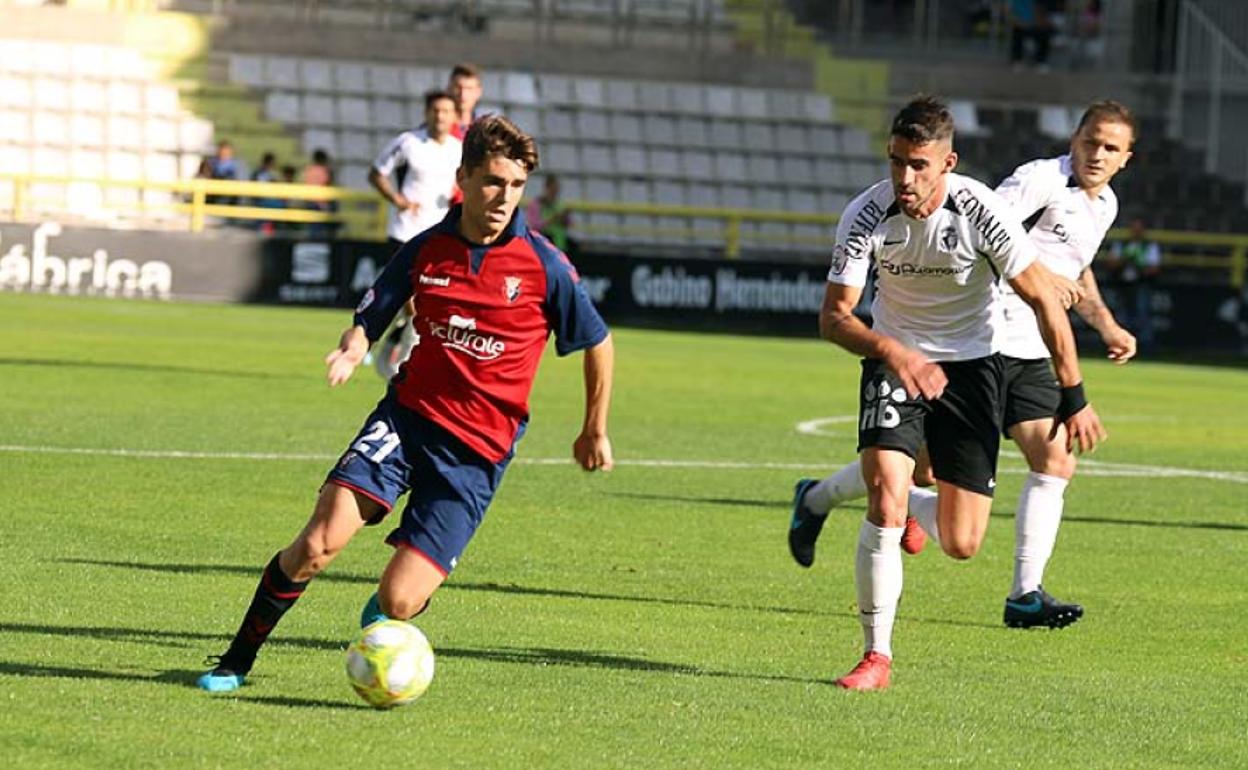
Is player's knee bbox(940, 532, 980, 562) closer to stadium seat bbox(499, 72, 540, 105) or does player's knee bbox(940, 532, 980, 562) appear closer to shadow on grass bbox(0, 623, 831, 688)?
shadow on grass bbox(0, 623, 831, 688)

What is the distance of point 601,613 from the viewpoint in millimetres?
9508

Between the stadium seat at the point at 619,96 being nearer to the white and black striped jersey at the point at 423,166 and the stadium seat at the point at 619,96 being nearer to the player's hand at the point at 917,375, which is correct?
the white and black striped jersey at the point at 423,166

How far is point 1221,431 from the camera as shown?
20.9 m

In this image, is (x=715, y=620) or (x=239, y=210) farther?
(x=239, y=210)

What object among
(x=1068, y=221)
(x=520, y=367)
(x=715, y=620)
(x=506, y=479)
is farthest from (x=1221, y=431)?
(x=520, y=367)

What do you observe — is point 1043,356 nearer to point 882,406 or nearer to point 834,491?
point 834,491

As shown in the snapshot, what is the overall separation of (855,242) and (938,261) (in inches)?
15.1

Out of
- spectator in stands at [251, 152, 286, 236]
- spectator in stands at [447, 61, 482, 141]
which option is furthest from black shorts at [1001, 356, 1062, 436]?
spectator in stands at [251, 152, 286, 236]

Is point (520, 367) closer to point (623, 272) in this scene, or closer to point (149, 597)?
point (149, 597)

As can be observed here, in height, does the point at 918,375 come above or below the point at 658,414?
above

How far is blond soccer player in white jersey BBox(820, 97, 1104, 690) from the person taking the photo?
8133 millimetres

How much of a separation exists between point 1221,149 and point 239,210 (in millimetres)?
18424

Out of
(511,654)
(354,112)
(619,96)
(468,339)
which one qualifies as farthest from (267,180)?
(468,339)

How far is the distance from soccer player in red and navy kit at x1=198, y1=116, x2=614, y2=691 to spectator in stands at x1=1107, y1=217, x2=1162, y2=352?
29.0 metres
